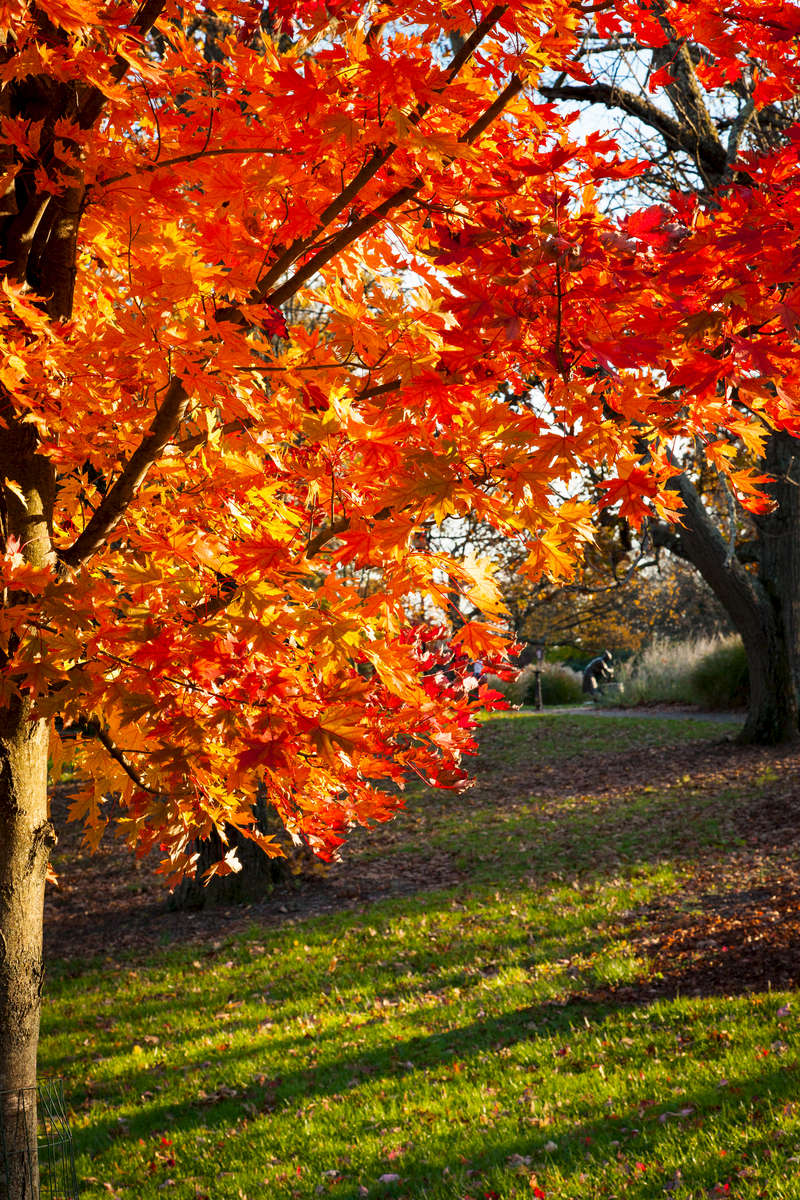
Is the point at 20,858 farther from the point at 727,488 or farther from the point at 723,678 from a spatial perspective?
the point at 723,678

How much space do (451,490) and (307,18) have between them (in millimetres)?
1550

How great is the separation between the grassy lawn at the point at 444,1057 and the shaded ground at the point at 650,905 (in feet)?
0.80

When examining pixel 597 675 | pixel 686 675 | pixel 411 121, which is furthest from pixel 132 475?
pixel 597 675

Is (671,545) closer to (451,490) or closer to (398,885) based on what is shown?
(398,885)

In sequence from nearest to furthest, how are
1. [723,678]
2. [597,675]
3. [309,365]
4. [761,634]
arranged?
[309,365], [761,634], [723,678], [597,675]

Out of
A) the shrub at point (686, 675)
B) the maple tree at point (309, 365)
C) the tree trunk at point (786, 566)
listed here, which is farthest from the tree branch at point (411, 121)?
the shrub at point (686, 675)

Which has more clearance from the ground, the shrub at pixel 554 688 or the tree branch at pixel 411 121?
the tree branch at pixel 411 121

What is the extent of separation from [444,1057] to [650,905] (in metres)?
2.96

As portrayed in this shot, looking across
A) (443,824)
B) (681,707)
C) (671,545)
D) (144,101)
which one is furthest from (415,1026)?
(681,707)

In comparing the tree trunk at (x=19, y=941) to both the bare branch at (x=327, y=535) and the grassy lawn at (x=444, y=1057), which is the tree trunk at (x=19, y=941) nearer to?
the bare branch at (x=327, y=535)

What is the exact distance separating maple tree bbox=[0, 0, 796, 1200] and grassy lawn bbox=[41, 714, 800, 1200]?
188cm

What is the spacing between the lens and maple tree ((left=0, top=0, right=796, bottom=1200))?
83.1 inches

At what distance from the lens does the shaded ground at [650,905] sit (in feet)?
19.8

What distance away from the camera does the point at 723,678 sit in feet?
61.8
